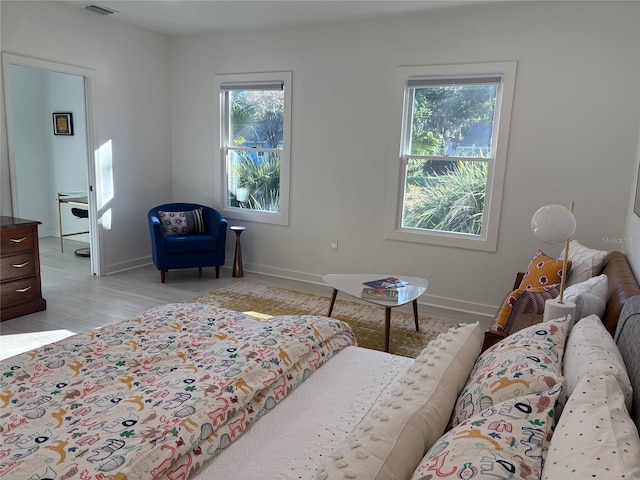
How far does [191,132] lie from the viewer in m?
5.51

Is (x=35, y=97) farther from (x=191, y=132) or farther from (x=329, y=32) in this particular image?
(x=329, y=32)

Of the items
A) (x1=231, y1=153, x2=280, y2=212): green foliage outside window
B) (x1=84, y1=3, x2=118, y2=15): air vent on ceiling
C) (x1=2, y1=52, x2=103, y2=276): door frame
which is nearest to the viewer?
(x1=2, y1=52, x2=103, y2=276): door frame

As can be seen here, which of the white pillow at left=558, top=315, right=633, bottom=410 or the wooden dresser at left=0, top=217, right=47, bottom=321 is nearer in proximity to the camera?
the white pillow at left=558, top=315, right=633, bottom=410

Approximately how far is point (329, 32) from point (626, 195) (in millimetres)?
3080

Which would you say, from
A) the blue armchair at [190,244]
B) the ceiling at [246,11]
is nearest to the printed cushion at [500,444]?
the ceiling at [246,11]

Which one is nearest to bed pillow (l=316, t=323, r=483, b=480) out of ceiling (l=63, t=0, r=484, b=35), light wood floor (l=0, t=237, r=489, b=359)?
light wood floor (l=0, t=237, r=489, b=359)

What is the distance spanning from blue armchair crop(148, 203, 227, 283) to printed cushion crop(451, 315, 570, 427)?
381 cm

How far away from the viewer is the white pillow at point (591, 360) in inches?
45.4

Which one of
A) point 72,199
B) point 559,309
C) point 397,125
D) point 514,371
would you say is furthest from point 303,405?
point 72,199

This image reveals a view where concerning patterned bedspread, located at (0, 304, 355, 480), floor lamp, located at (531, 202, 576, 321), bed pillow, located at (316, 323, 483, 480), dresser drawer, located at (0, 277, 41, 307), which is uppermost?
floor lamp, located at (531, 202, 576, 321)

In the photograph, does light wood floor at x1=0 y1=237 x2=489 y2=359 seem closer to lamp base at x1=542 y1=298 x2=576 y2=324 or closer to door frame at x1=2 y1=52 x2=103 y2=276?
door frame at x1=2 y1=52 x2=103 y2=276

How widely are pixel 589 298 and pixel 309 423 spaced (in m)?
1.47

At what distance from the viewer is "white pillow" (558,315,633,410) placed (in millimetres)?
1153

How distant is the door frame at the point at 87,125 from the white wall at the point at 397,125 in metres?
1.09
